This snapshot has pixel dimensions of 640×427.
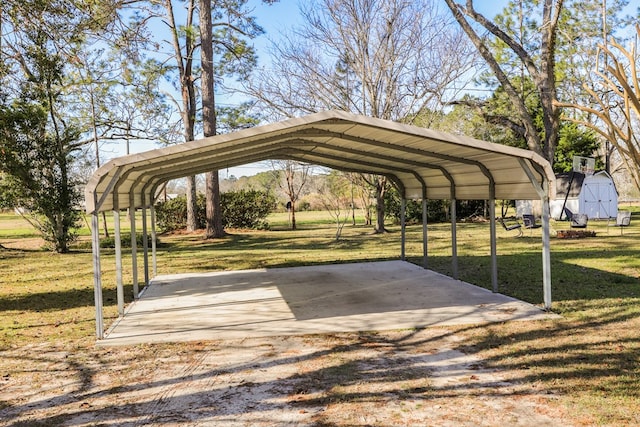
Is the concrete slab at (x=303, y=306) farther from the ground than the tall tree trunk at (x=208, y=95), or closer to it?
closer to it

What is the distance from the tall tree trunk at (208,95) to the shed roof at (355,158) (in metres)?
9.16

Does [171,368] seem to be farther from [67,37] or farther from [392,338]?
[67,37]

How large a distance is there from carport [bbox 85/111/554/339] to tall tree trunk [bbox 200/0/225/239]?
8787 millimetres

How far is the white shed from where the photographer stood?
76.8 ft

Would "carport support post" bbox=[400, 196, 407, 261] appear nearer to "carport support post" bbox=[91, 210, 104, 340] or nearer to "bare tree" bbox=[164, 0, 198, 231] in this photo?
"carport support post" bbox=[91, 210, 104, 340]

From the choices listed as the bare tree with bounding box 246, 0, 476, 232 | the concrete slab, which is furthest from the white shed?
the concrete slab

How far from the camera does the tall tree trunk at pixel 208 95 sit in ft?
59.2

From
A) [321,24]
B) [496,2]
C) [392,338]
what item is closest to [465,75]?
[321,24]

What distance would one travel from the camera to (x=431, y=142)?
6172 millimetres

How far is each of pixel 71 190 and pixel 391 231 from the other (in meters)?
11.6

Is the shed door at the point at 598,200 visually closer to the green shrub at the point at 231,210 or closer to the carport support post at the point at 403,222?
the green shrub at the point at 231,210

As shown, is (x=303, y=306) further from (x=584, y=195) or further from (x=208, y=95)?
(x=584, y=195)

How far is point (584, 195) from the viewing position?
925 inches

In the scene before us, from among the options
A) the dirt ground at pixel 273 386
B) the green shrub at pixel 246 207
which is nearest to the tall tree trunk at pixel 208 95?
the green shrub at pixel 246 207
